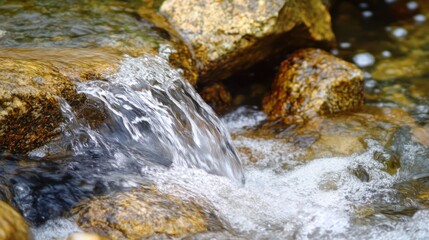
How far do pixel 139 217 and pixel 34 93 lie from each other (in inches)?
38.8

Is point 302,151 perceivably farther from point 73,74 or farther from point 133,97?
point 73,74

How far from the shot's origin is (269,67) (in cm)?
512

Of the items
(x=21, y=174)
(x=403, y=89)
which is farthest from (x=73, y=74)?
(x=403, y=89)

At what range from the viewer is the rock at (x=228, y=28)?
4.38 metres

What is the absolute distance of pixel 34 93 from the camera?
9.10 feet

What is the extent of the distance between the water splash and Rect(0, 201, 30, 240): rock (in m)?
0.84

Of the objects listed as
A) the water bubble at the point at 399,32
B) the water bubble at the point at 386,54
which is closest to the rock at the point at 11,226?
the water bubble at the point at 386,54

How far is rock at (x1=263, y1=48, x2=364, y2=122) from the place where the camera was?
4438 mm

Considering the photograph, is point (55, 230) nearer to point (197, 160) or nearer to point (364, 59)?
point (197, 160)

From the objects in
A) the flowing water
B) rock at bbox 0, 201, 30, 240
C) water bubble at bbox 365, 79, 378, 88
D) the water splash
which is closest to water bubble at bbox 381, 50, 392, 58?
water bubble at bbox 365, 79, 378, 88

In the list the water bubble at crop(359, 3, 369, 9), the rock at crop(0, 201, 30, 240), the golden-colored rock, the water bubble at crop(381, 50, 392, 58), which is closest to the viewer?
the rock at crop(0, 201, 30, 240)

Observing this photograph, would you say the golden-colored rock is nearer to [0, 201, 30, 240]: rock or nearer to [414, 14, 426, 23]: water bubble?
[0, 201, 30, 240]: rock

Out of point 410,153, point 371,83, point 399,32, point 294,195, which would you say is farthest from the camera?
point 399,32

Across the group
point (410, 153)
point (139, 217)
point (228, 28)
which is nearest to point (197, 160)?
point (139, 217)
